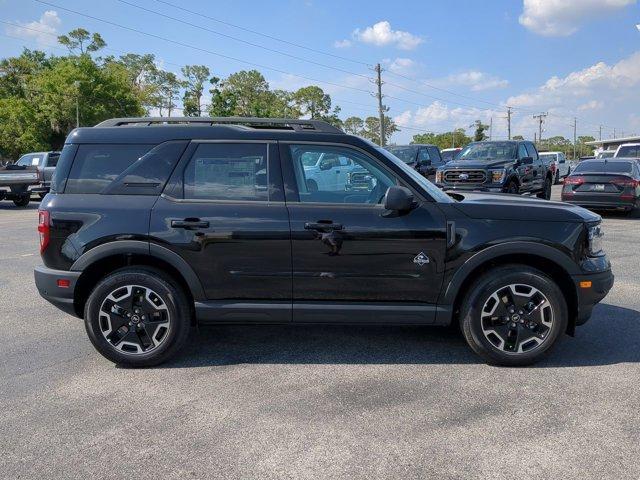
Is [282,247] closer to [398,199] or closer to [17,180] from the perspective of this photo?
[398,199]

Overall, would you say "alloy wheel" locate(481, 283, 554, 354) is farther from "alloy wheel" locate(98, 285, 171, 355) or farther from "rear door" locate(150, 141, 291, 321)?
"alloy wheel" locate(98, 285, 171, 355)

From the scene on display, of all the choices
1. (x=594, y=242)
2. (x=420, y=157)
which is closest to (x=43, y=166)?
(x=420, y=157)

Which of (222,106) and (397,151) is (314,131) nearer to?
(397,151)

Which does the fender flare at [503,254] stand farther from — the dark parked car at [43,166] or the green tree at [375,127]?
the green tree at [375,127]

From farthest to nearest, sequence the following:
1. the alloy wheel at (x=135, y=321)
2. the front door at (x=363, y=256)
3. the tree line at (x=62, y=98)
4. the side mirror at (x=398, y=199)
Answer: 1. the tree line at (x=62, y=98)
2. the alloy wheel at (x=135, y=321)
3. the front door at (x=363, y=256)
4. the side mirror at (x=398, y=199)

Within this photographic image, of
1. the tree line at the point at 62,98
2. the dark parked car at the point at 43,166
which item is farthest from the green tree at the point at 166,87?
the dark parked car at the point at 43,166

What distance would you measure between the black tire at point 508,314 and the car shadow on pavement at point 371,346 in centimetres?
19

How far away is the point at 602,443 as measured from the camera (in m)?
3.02

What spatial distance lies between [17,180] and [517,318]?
19.1 metres

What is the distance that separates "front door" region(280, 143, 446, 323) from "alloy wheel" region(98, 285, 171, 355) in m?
1.07

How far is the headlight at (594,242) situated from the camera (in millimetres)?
4176

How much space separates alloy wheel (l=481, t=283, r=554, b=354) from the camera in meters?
4.08

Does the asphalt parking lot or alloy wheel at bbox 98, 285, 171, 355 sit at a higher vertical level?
alloy wheel at bbox 98, 285, 171, 355

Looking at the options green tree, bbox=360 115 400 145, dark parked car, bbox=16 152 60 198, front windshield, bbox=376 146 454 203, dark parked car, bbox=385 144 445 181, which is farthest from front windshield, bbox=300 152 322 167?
green tree, bbox=360 115 400 145
